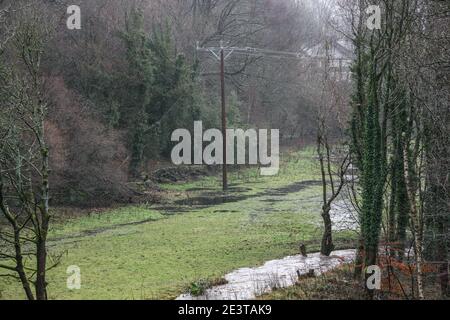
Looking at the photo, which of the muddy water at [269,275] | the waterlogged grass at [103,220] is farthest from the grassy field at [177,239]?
the muddy water at [269,275]

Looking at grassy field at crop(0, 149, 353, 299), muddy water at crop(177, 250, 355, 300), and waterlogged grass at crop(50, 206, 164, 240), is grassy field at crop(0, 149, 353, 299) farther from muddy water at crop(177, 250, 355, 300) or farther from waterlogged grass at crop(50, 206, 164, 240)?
muddy water at crop(177, 250, 355, 300)

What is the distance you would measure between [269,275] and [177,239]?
18.0 ft

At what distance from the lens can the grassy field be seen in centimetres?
1141

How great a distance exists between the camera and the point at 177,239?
54.3 feet

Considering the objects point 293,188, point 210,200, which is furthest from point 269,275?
point 293,188

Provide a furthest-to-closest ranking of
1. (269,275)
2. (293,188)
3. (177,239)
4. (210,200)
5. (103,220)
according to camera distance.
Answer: (293,188)
(210,200)
(103,220)
(177,239)
(269,275)

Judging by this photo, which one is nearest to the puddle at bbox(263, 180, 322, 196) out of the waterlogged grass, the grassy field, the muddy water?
the grassy field

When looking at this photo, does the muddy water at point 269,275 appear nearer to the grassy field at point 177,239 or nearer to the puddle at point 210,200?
the grassy field at point 177,239

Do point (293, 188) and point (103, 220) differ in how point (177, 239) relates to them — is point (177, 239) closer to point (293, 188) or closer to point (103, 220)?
point (103, 220)

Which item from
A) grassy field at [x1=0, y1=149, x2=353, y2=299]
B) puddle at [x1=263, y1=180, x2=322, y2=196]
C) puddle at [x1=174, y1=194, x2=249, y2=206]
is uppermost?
puddle at [x1=263, y1=180, x2=322, y2=196]

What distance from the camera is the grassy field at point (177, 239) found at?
37.4 ft

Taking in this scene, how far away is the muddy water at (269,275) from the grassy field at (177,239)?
1.79ft

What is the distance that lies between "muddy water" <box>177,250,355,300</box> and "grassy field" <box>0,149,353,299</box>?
0.55m

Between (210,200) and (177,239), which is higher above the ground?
(210,200)
